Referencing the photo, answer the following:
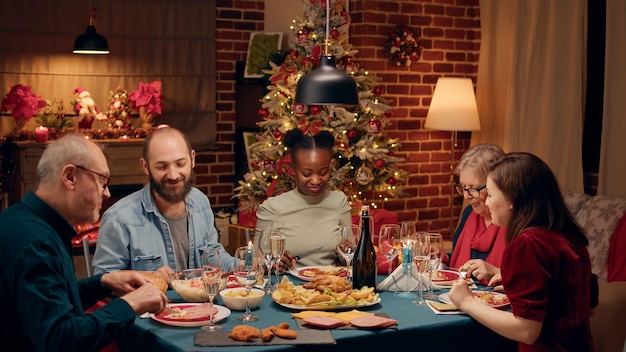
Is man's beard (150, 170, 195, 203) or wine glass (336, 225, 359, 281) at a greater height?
man's beard (150, 170, 195, 203)

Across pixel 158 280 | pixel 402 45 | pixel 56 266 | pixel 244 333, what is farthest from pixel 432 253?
pixel 402 45

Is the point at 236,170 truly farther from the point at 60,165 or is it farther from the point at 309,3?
the point at 60,165

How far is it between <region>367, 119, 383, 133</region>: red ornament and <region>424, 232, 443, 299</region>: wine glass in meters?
2.75

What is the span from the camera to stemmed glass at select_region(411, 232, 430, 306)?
293 cm

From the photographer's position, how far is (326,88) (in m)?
3.58

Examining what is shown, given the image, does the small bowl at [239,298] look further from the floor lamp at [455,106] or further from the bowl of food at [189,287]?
the floor lamp at [455,106]

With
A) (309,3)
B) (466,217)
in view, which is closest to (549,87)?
(309,3)

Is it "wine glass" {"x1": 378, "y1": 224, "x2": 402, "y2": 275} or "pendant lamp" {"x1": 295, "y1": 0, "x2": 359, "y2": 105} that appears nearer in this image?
"wine glass" {"x1": 378, "y1": 224, "x2": 402, "y2": 275}

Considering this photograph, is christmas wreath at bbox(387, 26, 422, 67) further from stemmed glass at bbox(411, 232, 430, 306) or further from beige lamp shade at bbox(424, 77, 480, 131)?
stemmed glass at bbox(411, 232, 430, 306)

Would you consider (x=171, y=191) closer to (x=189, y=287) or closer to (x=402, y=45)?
(x=189, y=287)

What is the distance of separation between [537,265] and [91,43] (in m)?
5.09

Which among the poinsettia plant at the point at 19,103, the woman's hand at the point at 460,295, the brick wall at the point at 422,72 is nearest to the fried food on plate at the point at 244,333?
the woman's hand at the point at 460,295

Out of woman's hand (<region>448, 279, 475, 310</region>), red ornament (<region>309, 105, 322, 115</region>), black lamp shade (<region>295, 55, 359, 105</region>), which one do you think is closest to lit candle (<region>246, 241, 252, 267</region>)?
woman's hand (<region>448, 279, 475, 310</region>)

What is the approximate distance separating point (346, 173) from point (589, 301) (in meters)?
3.41
